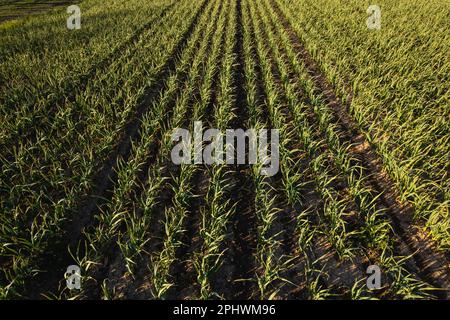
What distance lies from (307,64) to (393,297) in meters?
8.15

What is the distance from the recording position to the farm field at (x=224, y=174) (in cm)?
390

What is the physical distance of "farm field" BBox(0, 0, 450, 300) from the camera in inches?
154

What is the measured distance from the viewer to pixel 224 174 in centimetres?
521

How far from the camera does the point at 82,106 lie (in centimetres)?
721

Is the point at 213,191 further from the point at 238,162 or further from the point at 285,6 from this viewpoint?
the point at 285,6

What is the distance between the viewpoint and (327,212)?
4578mm

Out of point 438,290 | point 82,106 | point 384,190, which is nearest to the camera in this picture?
point 438,290

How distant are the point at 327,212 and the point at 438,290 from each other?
5.15ft

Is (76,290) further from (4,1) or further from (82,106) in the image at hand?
(4,1)

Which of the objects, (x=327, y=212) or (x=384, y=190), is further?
(x=384, y=190)

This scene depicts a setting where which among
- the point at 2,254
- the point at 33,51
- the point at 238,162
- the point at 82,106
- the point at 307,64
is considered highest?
the point at 33,51

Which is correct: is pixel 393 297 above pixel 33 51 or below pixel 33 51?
below

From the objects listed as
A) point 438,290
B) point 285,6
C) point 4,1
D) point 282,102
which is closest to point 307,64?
point 282,102
